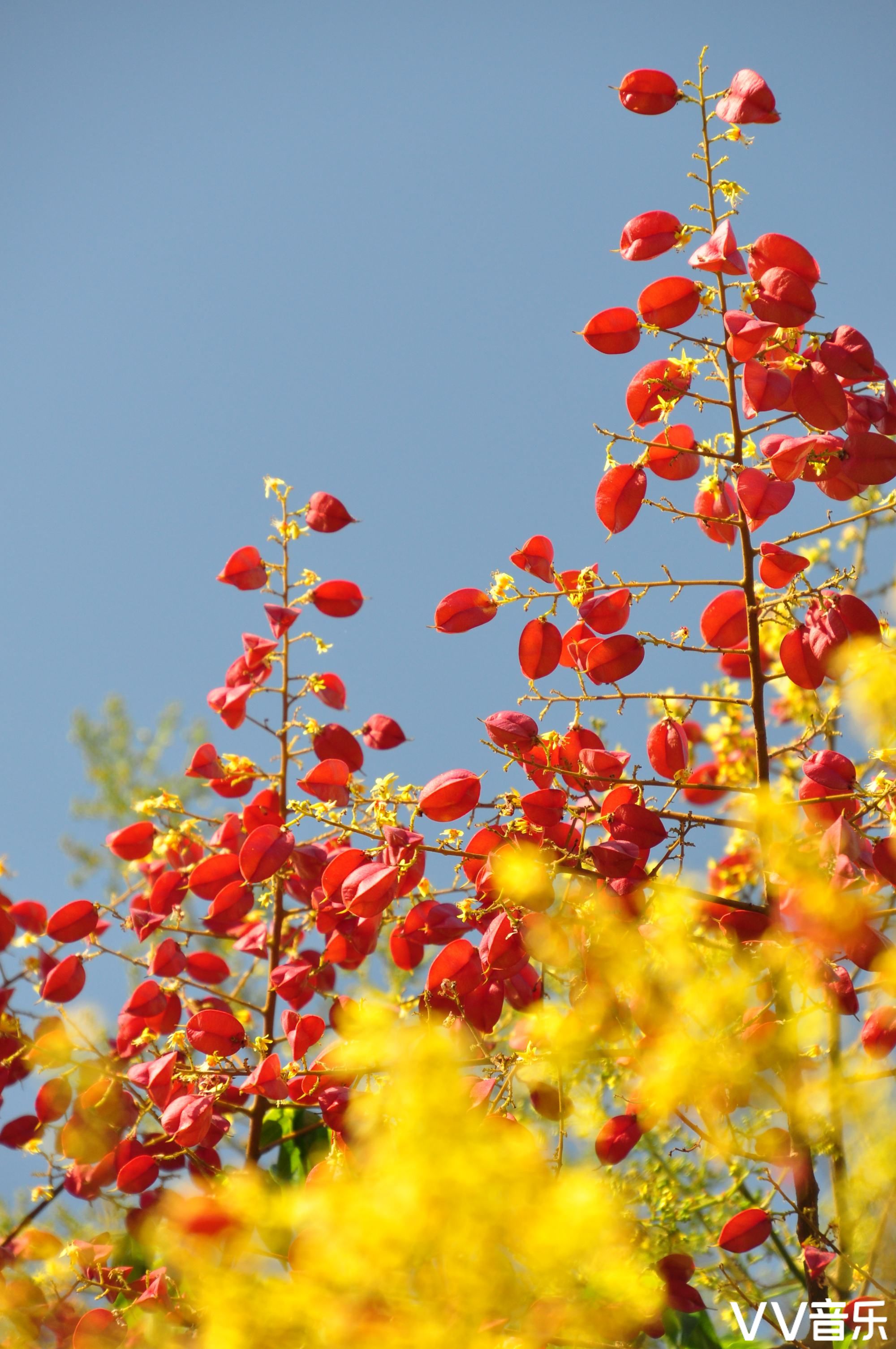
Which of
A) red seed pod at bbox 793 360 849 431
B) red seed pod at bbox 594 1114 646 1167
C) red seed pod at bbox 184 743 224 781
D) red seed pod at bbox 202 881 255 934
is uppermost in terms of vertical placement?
red seed pod at bbox 793 360 849 431

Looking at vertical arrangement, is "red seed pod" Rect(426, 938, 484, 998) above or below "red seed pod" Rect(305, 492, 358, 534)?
below

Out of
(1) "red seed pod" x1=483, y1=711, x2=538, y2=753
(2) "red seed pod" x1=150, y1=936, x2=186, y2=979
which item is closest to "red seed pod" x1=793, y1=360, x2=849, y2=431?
(1) "red seed pod" x1=483, y1=711, x2=538, y2=753

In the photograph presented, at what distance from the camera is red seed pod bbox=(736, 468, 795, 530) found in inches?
50.9

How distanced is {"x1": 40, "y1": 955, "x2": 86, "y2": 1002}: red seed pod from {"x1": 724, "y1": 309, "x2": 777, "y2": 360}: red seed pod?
4.77 ft

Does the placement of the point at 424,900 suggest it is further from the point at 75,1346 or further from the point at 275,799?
the point at 75,1346

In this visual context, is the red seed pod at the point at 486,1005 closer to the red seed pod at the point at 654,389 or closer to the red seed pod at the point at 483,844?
the red seed pod at the point at 483,844

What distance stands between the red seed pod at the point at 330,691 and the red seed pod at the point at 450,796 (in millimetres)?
544

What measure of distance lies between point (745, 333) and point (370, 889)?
815mm

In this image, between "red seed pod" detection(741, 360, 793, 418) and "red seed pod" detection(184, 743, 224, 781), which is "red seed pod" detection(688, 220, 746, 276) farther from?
"red seed pod" detection(184, 743, 224, 781)

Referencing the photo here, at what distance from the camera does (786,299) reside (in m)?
1.31

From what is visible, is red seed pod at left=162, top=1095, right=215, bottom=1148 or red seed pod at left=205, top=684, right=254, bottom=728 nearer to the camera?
red seed pod at left=162, top=1095, right=215, bottom=1148

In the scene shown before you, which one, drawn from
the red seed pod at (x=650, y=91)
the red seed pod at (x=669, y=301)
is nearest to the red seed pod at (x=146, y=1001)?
the red seed pod at (x=669, y=301)

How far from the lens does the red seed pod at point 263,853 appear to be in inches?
62.6

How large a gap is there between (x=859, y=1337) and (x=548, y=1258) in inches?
30.0
